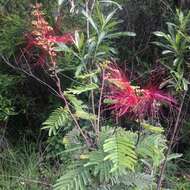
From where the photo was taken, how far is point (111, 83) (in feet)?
10.1

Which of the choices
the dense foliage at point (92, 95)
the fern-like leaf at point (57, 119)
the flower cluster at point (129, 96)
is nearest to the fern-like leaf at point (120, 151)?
the dense foliage at point (92, 95)

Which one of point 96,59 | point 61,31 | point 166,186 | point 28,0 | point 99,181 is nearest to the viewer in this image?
point 99,181

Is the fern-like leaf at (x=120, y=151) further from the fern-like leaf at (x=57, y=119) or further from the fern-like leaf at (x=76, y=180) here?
the fern-like leaf at (x=57, y=119)

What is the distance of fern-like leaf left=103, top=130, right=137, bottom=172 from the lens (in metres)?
2.68

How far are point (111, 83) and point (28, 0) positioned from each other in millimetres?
3208

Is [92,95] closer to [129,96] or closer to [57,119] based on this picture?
[57,119]

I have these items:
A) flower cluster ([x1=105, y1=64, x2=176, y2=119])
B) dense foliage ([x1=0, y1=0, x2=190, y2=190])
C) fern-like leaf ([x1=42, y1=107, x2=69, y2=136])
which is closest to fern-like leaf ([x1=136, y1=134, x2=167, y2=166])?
dense foliage ([x1=0, y1=0, x2=190, y2=190])

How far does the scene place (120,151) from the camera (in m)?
2.75

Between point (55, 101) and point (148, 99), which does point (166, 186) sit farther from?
point (148, 99)

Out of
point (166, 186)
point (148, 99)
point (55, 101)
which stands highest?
point (148, 99)

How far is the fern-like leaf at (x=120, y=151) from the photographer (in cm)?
268

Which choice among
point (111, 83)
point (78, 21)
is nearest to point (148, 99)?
point (111, 83)

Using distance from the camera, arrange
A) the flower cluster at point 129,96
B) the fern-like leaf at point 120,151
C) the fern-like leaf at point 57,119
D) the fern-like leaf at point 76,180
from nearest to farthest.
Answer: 1. the fern-like leaf at point 120,151
2. the flower cluster at point 129,96
3. the fern-like leaf at point 76,180
4. the fern-like leaf at point 57,119

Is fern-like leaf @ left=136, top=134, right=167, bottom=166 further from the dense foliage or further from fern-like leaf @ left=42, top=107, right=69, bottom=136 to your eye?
fern-like leaf @ left=42, top=107, right=69, bottom=136
